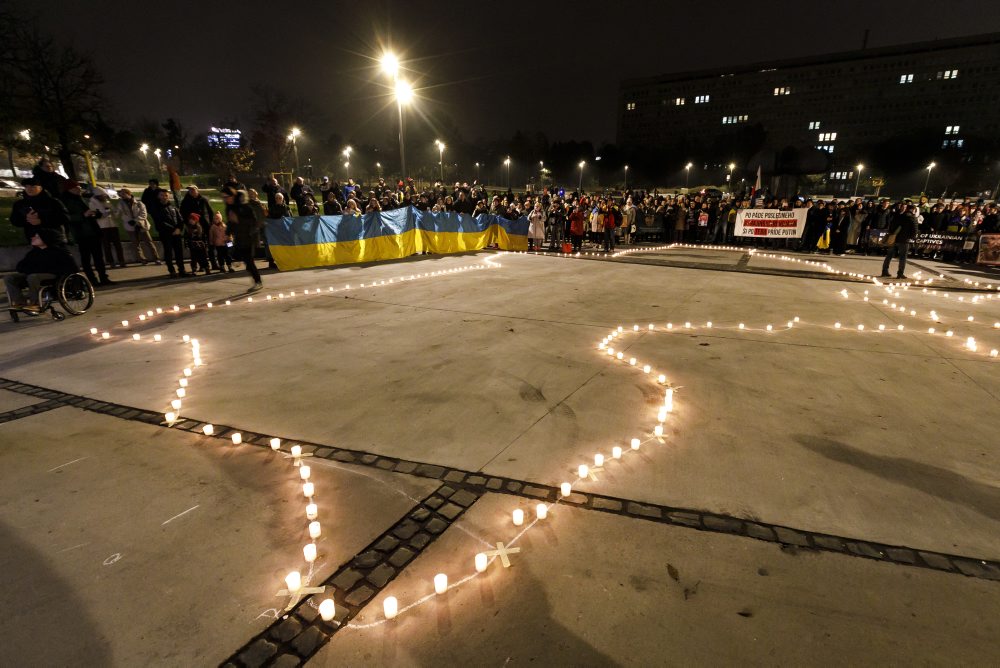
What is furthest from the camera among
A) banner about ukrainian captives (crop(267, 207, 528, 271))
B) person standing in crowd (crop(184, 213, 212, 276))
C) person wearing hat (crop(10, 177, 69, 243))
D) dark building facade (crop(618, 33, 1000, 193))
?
dark building facade (crop(618, 33, 1000, 193))

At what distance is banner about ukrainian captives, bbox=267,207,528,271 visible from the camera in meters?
12.8

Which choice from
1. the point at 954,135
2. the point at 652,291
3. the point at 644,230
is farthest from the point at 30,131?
the point at 954,135

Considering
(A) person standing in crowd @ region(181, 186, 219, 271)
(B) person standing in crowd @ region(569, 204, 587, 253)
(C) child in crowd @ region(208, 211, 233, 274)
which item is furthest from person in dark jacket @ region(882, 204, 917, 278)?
(A) person standing in crowd @ region(181, 186, 219, 271)

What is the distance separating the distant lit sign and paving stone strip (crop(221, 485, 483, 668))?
83673mm

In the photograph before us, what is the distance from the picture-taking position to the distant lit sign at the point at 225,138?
73.0 meters

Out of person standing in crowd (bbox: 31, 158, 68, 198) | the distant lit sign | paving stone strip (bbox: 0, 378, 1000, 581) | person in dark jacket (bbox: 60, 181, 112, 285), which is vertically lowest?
paving stone strip (bbox: 0, 378, 1000, 581)

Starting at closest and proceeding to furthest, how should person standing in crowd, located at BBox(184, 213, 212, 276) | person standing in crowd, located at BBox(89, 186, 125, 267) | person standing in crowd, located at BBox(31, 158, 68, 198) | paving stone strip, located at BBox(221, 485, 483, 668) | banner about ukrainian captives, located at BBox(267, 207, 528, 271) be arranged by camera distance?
paving stone strip, located at BBox(221, 485, 483, 668) → person standing in crowd, located at BBox(31, 158, 68, 198) → person standing in crowd, located at BBox(184, 213, 212, 276) → person standing in crowd, located at BBox(89, 186, 125, 267) → banner about ukrainian captives, located at BBox(267, 207, 528, 271)

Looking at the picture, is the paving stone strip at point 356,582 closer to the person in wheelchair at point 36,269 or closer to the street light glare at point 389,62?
the person in wheelchair at point 36,269

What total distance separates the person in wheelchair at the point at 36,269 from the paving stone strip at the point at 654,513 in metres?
5.64

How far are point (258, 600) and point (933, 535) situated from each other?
3.81 m

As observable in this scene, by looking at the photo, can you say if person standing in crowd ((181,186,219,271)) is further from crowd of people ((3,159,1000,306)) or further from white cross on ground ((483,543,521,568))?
white cross on ground ((483,543,521,568))

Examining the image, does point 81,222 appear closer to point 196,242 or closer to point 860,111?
point 196,242

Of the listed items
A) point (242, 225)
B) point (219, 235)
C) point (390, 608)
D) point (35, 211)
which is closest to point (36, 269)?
point (35, 211)

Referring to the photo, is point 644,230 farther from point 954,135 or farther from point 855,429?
point 954,135
